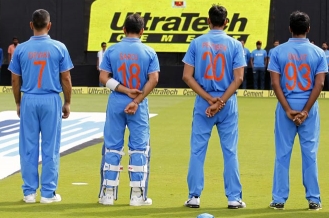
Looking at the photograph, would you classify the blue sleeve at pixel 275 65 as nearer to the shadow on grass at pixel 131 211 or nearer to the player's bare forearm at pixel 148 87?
the player's bare forearm at pixel 148 87

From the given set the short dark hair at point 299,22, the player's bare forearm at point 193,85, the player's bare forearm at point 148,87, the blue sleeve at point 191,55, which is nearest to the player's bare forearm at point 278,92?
the short dark hair at point 299,22

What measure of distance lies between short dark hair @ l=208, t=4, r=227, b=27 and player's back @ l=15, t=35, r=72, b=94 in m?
1.54

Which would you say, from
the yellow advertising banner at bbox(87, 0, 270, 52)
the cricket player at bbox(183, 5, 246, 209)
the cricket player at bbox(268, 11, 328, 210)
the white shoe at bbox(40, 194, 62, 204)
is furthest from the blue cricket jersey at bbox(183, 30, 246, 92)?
the yellow advertising banner at bbox(87, 0, 270, 52)

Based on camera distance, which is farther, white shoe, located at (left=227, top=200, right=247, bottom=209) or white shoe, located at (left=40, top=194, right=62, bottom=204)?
white shoe, located at (left=40, top=194, right=62, bottom=204)

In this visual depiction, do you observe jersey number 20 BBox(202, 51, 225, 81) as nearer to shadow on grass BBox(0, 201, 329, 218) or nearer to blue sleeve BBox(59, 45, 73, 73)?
shadow on grass BBox(0, 201, 329, 218)

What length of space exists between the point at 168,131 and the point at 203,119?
8.13 meters

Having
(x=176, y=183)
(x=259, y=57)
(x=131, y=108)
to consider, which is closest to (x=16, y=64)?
(x=131, y=108)

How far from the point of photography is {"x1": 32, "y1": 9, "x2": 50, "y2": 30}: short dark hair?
28.7ft

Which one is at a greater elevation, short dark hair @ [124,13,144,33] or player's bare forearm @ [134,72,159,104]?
short dark hair @ [124,13,144,33]

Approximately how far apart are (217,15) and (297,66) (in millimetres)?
908

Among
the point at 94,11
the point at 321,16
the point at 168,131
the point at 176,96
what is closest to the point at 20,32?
the point at 94,11

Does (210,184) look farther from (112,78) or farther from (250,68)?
(250,68)

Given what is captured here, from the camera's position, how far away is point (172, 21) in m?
31.5

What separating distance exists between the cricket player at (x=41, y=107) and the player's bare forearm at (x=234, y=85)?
1.64 metres
